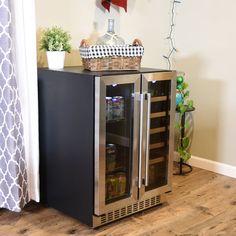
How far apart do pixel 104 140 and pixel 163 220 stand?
72cm

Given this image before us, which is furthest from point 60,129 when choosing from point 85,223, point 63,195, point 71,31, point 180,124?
point 180,124

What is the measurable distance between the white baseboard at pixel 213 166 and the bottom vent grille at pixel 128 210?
3.03 ft

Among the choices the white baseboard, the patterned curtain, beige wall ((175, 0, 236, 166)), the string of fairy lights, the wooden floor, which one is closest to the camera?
the patterned curtain

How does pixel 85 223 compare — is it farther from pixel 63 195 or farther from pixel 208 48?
pixel 208 48

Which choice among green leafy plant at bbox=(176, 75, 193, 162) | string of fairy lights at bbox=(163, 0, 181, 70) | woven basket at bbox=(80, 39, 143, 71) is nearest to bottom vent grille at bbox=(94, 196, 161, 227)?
green leafy plant at bbox=(176, 75, 193, 162)

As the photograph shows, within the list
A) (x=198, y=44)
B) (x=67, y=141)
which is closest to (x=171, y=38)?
(x=198, y=44)

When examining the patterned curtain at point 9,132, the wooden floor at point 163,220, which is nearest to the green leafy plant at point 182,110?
the wooden floor at point 163,220

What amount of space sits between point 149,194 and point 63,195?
587 millimetres

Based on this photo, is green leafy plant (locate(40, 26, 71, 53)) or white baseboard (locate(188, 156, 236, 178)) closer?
green leafy plant (locate(40, 26, 71, 53))

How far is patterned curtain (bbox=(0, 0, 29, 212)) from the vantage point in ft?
7.28

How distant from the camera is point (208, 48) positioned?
133 inches

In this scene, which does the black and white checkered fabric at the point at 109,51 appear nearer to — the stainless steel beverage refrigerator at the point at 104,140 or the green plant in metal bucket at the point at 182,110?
the stainless steel beverage refrigerator at the point at 104,140

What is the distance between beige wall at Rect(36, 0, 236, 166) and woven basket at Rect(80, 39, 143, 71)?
62cm

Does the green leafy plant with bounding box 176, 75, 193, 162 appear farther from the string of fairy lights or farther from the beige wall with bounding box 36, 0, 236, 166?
the string of fairy lights
